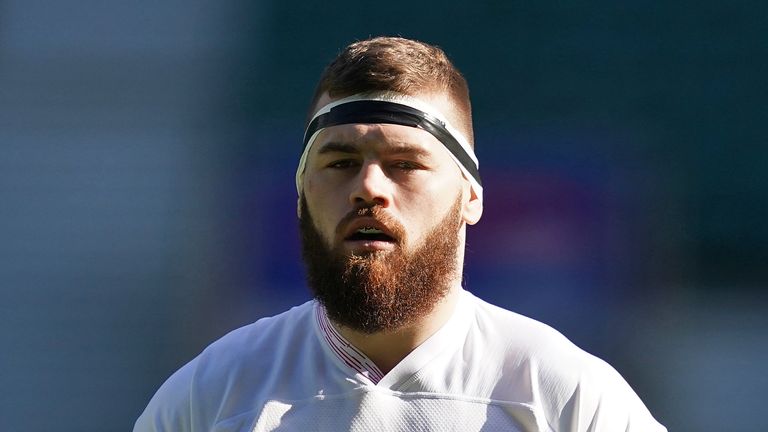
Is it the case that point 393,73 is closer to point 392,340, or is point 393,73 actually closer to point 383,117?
point 383,117

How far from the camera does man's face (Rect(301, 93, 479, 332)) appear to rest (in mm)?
1617

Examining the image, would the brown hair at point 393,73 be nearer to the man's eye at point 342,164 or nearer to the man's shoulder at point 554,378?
the man's eye at point 342,164

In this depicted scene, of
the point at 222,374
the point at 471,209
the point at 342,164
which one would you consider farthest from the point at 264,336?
the point at 471,209

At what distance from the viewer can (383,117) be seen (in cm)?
167

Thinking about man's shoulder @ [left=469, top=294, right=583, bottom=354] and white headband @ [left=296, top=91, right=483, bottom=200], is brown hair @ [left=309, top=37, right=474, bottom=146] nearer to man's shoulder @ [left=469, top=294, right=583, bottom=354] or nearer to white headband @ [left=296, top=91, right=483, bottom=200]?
white headband @ [left=296, top=91, right=483, bottom=200]

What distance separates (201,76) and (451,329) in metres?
2.76

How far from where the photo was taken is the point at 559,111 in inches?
156

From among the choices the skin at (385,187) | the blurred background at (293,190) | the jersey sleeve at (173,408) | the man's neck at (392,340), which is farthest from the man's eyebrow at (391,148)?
the blurred background at (293,190)

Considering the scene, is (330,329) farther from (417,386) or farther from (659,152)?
(659,152)

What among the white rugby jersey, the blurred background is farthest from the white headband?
the blurred background

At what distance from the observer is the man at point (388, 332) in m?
1.58

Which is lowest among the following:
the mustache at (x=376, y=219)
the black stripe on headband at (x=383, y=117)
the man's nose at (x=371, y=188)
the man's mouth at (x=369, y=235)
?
the man's mouth at (x=369, y=235)

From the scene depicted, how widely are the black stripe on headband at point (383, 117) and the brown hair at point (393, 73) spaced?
35 millimetres

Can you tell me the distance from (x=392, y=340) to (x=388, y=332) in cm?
3
